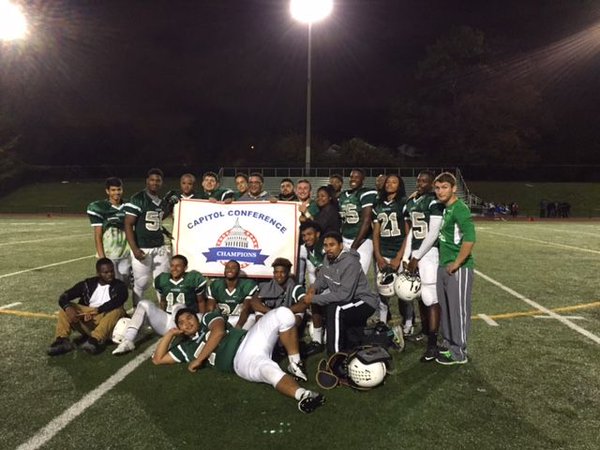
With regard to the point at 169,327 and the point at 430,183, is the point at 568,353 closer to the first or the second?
the point at 430,183

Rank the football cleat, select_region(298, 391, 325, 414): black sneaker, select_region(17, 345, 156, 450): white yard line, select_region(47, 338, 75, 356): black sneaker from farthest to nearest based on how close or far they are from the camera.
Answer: select_region(47, 338, 75, 356): black sneaker, the football cleat, select_region(298, 391, 325, 414): black sneaker, select_region(17, 345, 156, 450): white yard line

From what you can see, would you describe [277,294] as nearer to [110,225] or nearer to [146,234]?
[146,234]

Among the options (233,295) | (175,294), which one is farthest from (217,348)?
(175,294)

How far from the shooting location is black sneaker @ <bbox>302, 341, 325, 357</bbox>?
4.78m

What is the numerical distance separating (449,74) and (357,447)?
164ft

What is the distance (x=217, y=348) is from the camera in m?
4.27

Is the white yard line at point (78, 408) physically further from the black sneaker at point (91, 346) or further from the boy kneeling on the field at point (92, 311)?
the boy kneeling on the field at point (92, 311)

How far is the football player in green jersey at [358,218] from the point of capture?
5574mm

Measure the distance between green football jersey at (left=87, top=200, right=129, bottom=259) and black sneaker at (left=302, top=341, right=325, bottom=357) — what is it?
2763 mm

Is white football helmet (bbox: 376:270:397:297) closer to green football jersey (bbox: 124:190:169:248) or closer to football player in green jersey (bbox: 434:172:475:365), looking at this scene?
football player in green jersey (bbox: 434:172:475:365)

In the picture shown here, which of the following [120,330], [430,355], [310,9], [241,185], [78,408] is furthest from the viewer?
[310,9]

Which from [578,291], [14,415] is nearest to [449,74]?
[578,291]

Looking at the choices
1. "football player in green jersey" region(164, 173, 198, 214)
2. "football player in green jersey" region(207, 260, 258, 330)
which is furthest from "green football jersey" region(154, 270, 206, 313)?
"football player in green jersey" region(164, 173, 198, 214)

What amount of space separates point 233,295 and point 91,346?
1.59m
